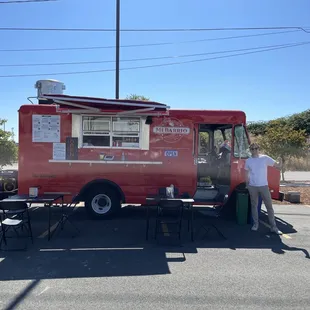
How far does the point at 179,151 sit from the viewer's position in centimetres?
796

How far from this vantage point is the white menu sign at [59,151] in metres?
7.72

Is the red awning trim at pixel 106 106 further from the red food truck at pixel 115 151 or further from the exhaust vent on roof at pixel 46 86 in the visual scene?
the exhaust vent on roof at pixel 46 86

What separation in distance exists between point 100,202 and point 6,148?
717 centimetres

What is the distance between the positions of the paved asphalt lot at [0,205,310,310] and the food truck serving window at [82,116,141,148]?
6.41ft

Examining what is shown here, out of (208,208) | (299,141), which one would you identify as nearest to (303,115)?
(299,141)

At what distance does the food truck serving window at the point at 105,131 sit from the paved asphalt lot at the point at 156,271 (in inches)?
76.9

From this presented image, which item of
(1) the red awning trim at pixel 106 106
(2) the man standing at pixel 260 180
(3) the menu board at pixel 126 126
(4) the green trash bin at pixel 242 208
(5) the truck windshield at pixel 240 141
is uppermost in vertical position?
(1) the red awning trim at pixel 106 106

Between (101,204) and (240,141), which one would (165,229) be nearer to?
(101,204)

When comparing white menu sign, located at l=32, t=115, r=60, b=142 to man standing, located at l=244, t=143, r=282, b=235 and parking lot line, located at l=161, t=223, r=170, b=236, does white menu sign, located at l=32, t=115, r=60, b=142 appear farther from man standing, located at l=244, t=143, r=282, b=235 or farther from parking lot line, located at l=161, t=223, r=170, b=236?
man standing, located at l=244, t=143, r=282, b=235

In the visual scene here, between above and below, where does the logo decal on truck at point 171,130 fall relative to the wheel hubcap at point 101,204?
above

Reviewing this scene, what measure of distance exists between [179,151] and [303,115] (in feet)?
120

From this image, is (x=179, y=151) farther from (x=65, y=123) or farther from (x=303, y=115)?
(x=303, y=115)

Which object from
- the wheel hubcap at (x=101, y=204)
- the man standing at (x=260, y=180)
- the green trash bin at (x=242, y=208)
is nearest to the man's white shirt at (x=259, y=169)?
the man standing at (x=260, y=180)

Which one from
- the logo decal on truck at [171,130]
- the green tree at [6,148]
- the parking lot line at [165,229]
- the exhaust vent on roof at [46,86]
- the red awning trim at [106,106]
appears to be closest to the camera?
the parking lot line at [165,229]
